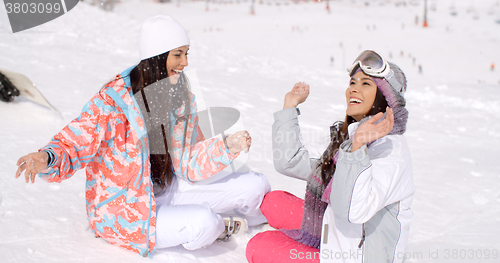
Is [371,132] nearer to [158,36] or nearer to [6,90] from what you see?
[158,36]

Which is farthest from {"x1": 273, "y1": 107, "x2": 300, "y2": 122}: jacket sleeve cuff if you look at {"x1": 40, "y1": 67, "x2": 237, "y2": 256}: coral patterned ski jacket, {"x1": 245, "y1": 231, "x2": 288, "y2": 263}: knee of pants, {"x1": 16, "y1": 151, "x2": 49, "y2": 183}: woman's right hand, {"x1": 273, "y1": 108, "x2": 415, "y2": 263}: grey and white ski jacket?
{"x1": 16, "y1": 151, "x2": 49, "y2": 183}: woman's right hand

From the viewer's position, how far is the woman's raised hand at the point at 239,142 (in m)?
2.01

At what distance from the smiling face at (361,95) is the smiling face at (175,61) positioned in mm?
906

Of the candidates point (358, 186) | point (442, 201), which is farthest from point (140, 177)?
point (442, 201)

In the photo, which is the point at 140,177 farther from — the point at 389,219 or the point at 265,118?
the point at 265,118

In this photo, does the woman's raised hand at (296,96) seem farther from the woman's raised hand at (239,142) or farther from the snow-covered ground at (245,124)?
the snow-covered ground at (245,124)

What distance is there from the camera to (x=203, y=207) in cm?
204

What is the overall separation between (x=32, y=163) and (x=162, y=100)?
0.74 m

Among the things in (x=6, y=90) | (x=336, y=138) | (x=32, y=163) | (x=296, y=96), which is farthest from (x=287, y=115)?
(x=6, y=90)

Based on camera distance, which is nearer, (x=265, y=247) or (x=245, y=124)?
(x=265, y=247)

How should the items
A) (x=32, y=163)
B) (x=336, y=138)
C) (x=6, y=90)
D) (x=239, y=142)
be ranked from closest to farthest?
(x=32, y=163) → (x=336, y=138) → (x=239, y=142) → (x=6, y=90)

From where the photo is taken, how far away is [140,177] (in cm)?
196

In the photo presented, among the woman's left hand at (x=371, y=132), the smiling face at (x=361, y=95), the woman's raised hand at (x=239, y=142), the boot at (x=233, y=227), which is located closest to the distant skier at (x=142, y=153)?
the woman's raised hand at (x=239, y=142)

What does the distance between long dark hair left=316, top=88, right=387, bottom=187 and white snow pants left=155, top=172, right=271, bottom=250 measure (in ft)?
1.89
